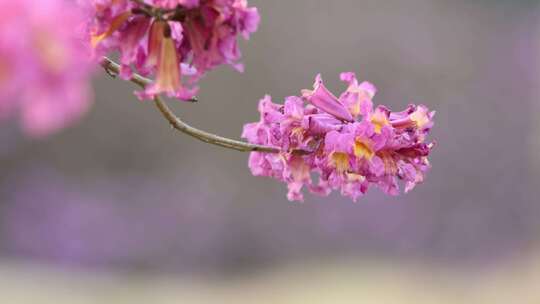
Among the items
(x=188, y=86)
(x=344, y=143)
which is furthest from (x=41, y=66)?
(x=344, y=143)

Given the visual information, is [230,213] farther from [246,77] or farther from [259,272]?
[246,77]

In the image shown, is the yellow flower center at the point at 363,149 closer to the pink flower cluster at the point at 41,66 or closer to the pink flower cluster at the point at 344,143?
the pink flower cluster at the point at 344,143

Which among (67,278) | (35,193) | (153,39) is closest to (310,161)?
(153,39)

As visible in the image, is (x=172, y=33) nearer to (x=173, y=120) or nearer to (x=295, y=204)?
Result: (x=173, y=120)

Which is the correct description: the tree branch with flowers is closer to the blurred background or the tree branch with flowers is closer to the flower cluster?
the flower cluster

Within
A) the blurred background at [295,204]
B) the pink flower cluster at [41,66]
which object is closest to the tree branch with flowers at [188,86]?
the pink flower cluster at [41,66]

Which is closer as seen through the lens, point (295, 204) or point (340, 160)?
point (340, 160)

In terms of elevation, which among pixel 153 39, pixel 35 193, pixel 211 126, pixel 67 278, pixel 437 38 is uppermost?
pixel 437 38
